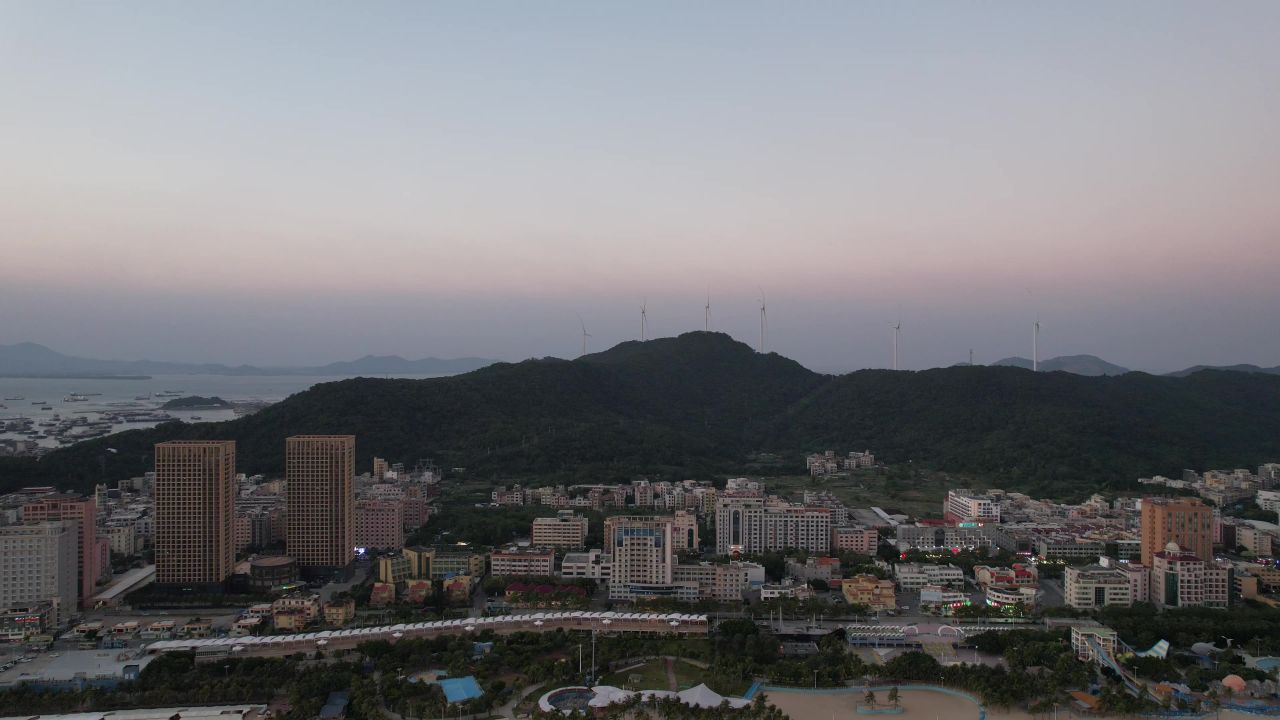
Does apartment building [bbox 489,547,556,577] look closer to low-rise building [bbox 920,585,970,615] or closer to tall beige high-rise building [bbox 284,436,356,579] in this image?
tall beige high-rise building [bbox 284,436,356,579]

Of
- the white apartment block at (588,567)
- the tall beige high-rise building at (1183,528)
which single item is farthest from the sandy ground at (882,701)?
the tall beige high-rise building at (1183,528)

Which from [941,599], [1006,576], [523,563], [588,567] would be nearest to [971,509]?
[1006,576]

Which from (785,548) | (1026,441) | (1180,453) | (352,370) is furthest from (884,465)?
(352,370)

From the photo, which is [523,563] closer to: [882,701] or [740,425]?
[882,701]

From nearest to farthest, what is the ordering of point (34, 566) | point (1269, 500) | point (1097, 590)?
point (34, 566) < point (1097, 590) < point (1269, 500)

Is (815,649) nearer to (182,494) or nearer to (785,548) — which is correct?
(785,548)

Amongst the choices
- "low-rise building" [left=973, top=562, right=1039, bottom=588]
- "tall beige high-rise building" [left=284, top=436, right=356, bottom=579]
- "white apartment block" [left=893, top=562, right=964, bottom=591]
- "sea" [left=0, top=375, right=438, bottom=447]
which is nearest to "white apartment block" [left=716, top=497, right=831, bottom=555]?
"white apartment block" [left=893, top=562, right=964, bottom=591]
